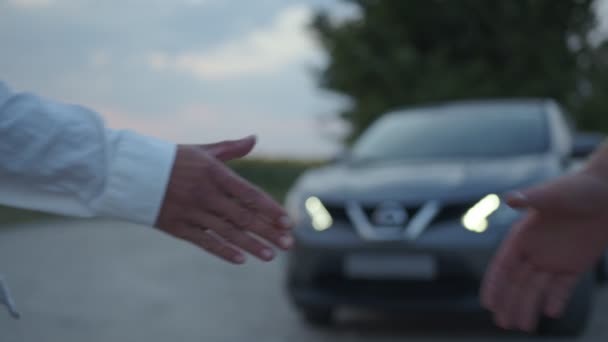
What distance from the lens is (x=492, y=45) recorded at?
54.3ft

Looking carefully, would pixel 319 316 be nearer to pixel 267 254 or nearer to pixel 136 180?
pixel 267 254

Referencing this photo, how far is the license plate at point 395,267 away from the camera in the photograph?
4.25 metres

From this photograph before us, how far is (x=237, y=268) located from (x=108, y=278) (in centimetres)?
122

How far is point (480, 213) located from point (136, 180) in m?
3.16

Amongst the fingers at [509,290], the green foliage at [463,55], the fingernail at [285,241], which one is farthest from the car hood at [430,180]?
the green foliage at [463,55]

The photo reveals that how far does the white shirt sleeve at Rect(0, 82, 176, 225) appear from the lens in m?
1.31

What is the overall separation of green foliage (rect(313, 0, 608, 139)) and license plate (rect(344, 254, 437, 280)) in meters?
11.9

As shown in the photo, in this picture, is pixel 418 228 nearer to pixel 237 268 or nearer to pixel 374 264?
pixel 374 264

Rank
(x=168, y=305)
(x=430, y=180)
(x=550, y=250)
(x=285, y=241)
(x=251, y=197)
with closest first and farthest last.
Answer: (x=251, y=197) → (x=285, y=241) → (x=550, y=250) → (x=430, y=180) → (x=168, y=305)

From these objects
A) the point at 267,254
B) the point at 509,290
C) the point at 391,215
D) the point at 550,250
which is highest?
the point at 267,254

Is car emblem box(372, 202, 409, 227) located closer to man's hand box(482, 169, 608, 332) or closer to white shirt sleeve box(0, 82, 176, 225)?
man's hand box(482, 169, 608, 332)

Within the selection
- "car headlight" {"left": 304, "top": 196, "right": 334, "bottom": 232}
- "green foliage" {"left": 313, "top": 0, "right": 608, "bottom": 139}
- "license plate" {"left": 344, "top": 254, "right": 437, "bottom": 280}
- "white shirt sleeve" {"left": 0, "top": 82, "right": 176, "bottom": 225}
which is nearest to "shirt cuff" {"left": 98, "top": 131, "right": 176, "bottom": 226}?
"white shirt sleeve" {"left": 0, "top": 82, "right": 176, "bottom": 225}

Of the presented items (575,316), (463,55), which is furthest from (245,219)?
(463,55)

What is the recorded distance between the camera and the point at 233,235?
4.82 ft
